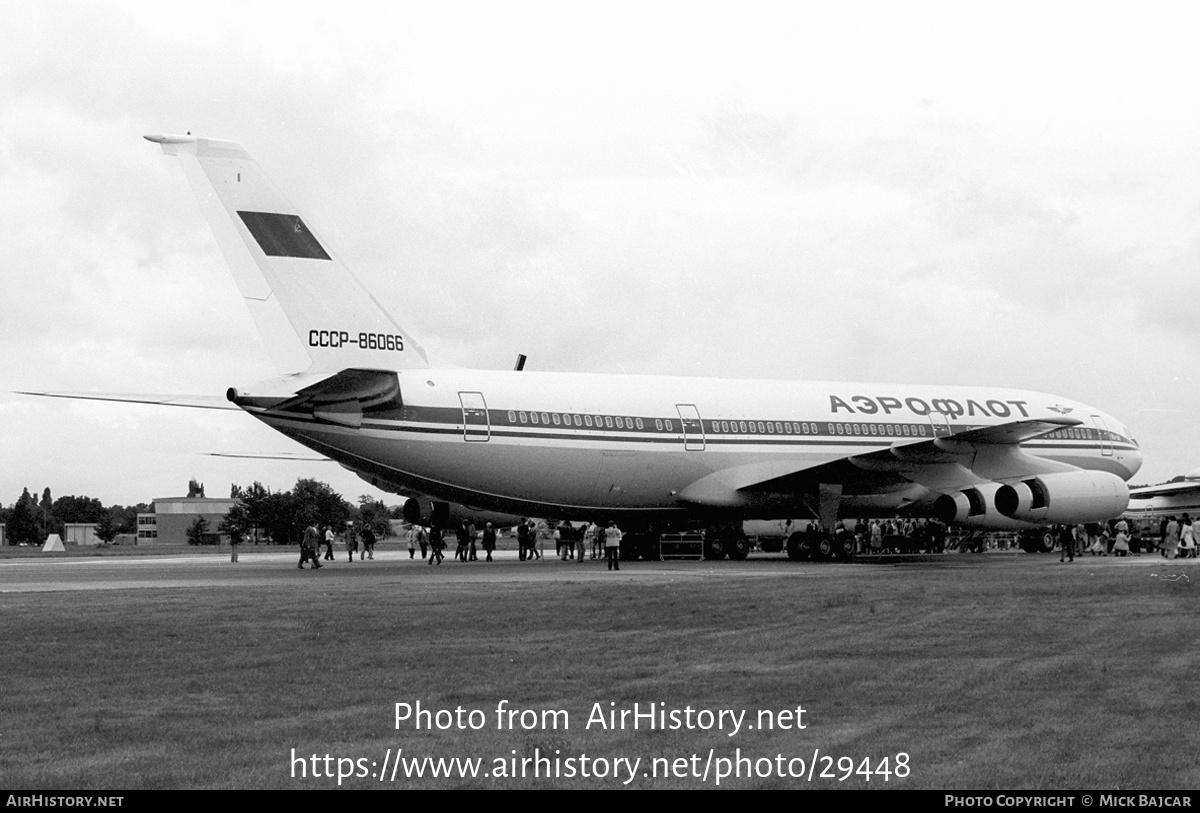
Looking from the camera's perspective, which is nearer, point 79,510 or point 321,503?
point 321,503

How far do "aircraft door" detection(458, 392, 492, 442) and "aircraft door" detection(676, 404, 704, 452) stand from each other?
210 inches

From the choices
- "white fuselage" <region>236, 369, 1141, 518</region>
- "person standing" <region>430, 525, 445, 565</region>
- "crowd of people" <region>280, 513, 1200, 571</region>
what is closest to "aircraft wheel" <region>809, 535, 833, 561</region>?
"crowd of people" <region>280, 513, 1200, 571</region>

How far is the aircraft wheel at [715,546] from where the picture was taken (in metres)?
34.1

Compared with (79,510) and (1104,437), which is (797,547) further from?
(79,510)

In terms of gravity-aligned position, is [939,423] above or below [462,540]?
above

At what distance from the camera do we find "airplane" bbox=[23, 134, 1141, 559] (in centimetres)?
2489

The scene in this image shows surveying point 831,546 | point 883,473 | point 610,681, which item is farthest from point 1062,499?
point 610,681

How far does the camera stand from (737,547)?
112 ft

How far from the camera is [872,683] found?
10.0 m

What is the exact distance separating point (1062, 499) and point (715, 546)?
28.2ft

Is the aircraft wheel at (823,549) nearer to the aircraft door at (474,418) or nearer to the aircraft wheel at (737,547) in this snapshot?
the aircraft wheel at (737,547)

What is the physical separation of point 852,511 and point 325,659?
22.9 metres

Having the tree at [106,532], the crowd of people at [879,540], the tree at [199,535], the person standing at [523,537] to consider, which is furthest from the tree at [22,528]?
the person standing at [523,537]

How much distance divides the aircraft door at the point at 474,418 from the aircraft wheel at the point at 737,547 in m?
9.86
